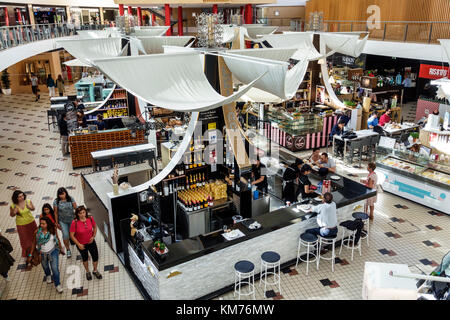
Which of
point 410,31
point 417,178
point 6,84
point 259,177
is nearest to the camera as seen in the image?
point 259,177

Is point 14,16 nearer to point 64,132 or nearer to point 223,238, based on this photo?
point 64,132

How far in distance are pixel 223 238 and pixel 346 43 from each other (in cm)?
827

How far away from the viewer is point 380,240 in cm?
707

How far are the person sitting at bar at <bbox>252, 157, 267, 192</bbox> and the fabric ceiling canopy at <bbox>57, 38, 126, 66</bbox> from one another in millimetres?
4470

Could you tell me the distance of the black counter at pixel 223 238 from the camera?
16.9 feet

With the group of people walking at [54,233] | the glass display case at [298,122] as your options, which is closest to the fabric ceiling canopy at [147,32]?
the glass display case at [298,122]

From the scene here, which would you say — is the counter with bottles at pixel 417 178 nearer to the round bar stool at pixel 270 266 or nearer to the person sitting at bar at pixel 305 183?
the person sitting at bar at pixel 305 183

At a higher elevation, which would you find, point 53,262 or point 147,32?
point 147,32

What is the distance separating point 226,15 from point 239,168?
2245 cm

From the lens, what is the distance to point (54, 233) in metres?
5.59

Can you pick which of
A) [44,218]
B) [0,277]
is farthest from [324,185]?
[0,277]

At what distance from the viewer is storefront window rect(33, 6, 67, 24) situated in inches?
927

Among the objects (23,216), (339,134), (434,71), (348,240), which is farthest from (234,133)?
(434,71)

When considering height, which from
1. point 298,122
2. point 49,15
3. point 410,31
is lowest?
point 298,122
